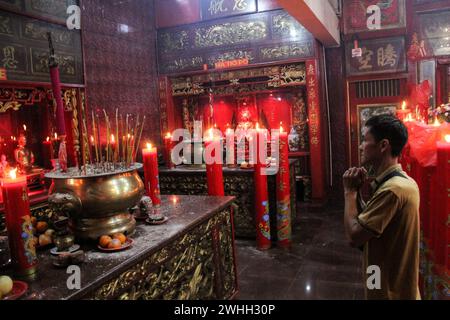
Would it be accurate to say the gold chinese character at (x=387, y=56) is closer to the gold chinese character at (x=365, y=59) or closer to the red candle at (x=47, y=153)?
the gold chinese character at (x=365, y=59)

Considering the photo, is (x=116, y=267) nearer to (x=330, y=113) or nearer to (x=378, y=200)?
(x=378, y=200)

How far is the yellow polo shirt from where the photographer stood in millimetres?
1326

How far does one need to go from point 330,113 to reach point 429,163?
353cm

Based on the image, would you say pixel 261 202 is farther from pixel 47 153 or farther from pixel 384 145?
pixel 47 153

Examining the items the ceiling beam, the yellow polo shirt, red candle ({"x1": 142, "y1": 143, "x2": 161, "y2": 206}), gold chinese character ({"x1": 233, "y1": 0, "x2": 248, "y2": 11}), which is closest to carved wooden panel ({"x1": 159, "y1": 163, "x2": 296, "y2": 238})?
the ceiling beam

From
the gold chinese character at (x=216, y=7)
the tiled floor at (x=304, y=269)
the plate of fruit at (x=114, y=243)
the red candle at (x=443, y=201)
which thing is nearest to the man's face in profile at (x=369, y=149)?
the red candle at (x=443, y=201)

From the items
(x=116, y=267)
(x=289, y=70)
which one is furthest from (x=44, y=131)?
(x=116, y=267)

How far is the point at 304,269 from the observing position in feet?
10.4

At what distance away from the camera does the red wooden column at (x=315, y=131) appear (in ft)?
17.1

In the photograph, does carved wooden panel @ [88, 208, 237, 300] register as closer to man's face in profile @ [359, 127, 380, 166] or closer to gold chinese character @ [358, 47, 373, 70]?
man's face in profile @ [359, 127, 380, 166]

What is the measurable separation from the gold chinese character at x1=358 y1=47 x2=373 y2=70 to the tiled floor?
7.85ft

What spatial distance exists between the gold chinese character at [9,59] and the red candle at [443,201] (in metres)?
3.59

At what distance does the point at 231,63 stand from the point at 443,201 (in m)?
4.22

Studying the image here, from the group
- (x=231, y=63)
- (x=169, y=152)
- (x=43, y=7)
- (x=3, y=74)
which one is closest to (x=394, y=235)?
(x=169, y=152)
